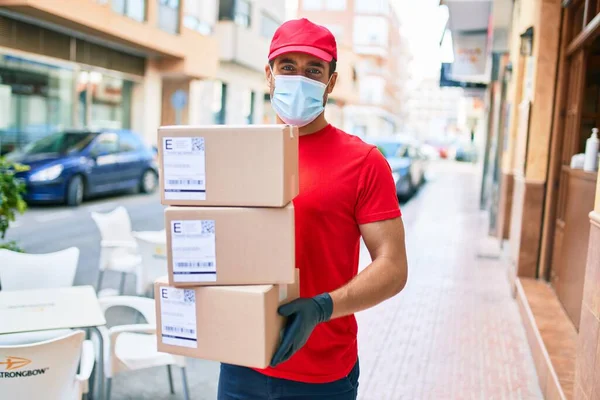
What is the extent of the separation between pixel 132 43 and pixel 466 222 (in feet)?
37.9

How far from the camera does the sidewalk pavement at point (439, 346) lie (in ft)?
14.1

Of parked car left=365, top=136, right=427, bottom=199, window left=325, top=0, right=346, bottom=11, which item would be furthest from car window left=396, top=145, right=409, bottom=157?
window left=325, top=0, right=346, bottom=11

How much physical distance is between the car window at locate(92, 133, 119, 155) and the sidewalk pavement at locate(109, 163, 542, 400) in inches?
268

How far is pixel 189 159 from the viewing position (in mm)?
1738

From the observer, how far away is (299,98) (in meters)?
2.05

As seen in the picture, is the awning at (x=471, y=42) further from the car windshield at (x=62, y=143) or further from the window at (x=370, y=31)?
the window at (x=370, y=31)

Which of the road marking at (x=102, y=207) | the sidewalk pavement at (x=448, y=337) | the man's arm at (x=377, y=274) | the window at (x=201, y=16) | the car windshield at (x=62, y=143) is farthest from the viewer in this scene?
the window at (x=201, y=16)

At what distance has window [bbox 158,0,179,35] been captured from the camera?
20.3 metres

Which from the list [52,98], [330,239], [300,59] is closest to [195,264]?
[330,239]

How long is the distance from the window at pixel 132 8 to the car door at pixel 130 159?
5072 mm

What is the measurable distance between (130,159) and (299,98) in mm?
12732

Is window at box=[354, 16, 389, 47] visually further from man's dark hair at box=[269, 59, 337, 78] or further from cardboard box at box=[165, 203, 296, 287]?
cardboard box at box=[165, 203, 296, 287]

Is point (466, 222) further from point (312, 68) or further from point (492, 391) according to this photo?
point (312, 68)

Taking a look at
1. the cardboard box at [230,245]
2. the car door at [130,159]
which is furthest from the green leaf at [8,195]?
the car door at [130,159]
